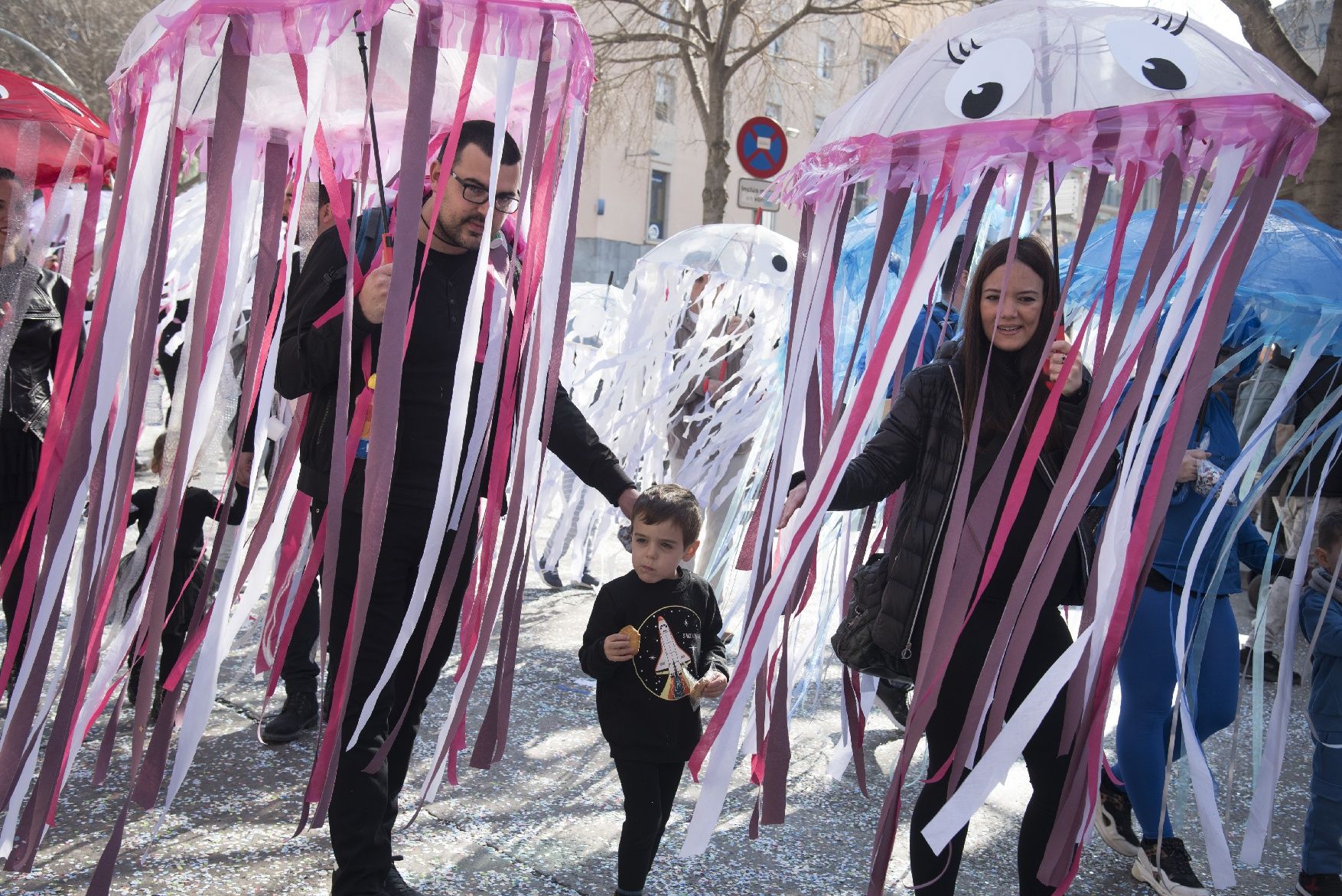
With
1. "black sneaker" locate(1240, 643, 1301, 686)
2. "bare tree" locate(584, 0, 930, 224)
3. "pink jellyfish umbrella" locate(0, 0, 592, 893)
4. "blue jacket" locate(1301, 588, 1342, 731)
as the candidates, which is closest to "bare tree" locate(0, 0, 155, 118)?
"bare tree" locate(584, 0, 930, 224)

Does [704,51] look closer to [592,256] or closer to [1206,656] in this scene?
[1206,656]

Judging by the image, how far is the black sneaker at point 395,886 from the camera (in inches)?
107

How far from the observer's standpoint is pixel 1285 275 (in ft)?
11.7

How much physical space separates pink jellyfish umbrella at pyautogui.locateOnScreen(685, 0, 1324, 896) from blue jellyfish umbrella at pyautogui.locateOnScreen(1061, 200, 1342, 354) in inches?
26.9

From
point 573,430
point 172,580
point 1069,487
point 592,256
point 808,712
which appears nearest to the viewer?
point 1069,487

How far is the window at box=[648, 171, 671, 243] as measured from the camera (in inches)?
1158

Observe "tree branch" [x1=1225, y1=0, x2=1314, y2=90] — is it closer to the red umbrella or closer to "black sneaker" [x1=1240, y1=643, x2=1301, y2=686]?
"black sneaker" [x1=1240, y1=643, x2=1301, y2=686]

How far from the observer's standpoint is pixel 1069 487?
2521 millimetres

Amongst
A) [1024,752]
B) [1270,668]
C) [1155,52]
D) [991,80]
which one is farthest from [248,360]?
[1270,668]

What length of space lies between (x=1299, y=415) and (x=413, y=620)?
11.4 ft

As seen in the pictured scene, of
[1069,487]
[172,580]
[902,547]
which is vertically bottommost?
[172,580]

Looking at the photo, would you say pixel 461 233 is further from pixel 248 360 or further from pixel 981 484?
pixel 981 484

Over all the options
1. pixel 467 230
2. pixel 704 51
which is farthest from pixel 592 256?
pixel 467 230

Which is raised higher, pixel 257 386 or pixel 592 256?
pixel 592 256
